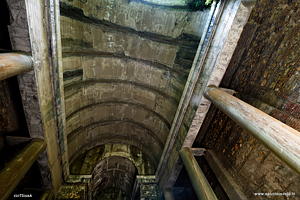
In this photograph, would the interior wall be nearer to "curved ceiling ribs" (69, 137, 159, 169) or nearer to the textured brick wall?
"curved ceiling ribs" (69, 137, 159, 169)

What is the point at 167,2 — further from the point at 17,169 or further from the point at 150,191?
the point at 150,191

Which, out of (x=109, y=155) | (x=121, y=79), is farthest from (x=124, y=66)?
(x=109, y=155)

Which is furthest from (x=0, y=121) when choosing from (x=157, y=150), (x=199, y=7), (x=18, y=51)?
(x=199, y=7)

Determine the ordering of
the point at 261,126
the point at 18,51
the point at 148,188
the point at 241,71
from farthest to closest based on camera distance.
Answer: the point at 148,188 < the point at 241,71 < the point at 18,51 < the point at 261,126

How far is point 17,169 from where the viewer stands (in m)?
2.27

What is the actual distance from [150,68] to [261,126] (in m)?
Answer: 4.25

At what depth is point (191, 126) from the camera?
3094mm

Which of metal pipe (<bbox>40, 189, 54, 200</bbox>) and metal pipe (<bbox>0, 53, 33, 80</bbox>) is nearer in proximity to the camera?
metal pipe (<bbox>0, 53, 33, 80</bbox>)

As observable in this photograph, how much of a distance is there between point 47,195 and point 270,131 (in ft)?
16.6

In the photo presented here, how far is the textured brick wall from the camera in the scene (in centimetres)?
181

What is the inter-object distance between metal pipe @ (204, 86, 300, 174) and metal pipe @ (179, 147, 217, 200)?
144 cm

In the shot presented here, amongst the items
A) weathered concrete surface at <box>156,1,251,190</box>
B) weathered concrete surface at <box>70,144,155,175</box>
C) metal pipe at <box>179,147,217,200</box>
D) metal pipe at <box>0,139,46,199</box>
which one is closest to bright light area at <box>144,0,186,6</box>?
weathered concrete surface at <box>156,1,251,190</box>

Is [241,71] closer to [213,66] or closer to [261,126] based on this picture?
[213,66]

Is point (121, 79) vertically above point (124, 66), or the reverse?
point (124, 66)
